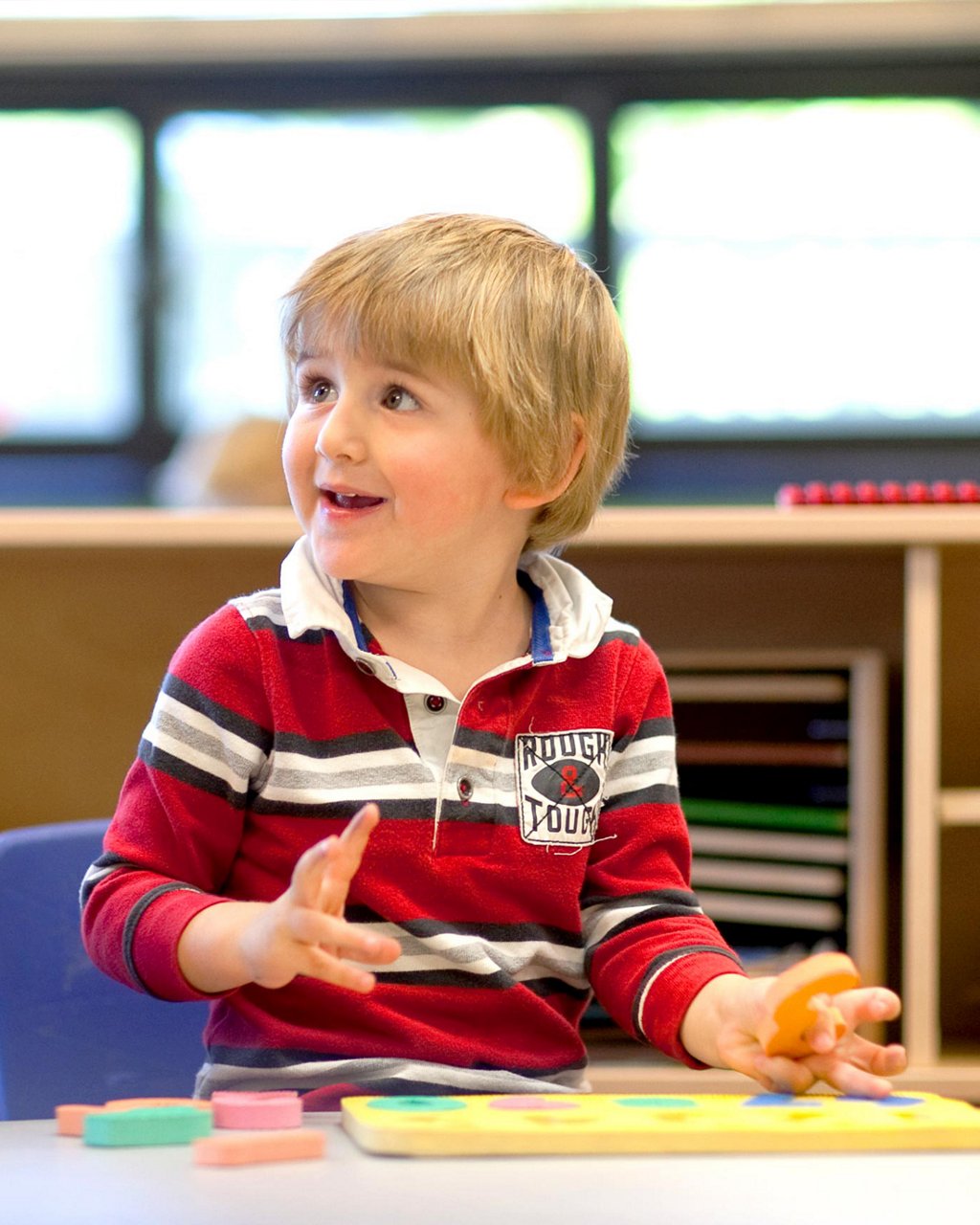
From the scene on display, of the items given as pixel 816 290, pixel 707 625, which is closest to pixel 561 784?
pixel 707 625

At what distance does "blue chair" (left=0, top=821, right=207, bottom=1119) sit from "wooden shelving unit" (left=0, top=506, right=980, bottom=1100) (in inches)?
16.7

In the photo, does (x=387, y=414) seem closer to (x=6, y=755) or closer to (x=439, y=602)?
(x=439, y=602)

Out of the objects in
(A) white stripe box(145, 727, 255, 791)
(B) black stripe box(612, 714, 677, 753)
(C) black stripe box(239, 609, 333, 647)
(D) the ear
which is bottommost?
(A) white stripe box(145, 727, 255, 791)

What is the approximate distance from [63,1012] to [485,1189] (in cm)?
50

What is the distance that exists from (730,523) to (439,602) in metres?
0.47

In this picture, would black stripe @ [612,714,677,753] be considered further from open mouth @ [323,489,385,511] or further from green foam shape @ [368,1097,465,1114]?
green foam shape @ [368,1097,465,1114]

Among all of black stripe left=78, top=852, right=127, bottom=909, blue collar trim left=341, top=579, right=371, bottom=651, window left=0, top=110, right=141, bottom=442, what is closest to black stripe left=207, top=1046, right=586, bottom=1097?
black stripe left=78, top=852, right=127, bottom=909

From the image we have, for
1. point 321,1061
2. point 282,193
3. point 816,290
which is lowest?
point 321,1061

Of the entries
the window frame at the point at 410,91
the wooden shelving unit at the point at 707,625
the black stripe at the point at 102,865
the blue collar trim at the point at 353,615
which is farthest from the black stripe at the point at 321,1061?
the window frame at the point at 410,91

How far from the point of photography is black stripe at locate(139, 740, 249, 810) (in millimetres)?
781

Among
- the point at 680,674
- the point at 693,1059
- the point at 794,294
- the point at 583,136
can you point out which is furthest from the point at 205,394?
the point at 693,1059

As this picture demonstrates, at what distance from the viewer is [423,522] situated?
82 centimetres

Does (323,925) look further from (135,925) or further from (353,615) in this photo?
(353,615)

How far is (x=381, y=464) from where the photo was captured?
80 centimetres
